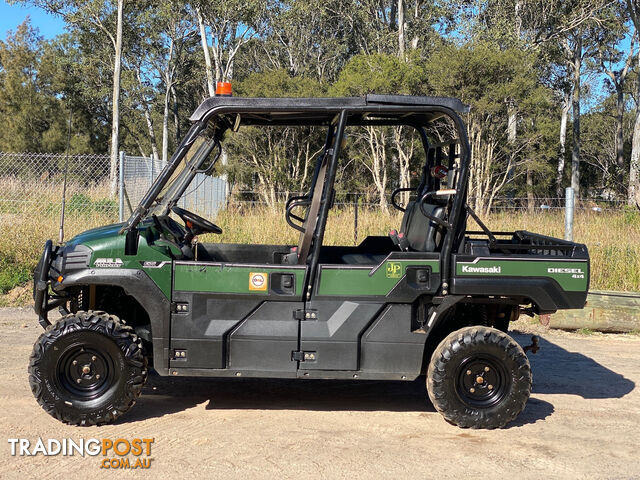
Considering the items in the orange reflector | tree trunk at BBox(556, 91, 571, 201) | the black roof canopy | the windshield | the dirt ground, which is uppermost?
tree trunk at BBox(556, 91, 571, 201)

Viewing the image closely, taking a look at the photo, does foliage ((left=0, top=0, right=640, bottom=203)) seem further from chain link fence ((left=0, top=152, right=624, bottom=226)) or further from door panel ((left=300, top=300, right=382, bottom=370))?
door panel ((left=300, top=300, right=382, bottom=370))

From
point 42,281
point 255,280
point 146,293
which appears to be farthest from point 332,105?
point 42,281

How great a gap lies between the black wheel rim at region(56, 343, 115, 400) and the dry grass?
5220 millimetres

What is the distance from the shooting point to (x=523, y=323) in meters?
8.36

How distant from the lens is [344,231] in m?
11.6

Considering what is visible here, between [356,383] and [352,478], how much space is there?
2.14 m

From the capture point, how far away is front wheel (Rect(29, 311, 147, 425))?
4453mm

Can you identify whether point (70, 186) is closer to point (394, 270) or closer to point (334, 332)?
point (334, 332)

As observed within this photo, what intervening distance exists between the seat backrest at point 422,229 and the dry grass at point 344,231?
4856 mm

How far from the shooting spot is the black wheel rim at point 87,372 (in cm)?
452

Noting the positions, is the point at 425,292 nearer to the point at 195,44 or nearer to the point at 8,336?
the point at 8,336

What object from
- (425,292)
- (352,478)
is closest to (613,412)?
(425,292)

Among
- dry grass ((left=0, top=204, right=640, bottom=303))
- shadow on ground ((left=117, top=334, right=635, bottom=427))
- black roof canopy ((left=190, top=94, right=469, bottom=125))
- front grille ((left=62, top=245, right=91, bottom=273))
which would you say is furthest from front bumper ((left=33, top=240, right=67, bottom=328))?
dry grass ((left=0, top=204, right=640, bottom=303))

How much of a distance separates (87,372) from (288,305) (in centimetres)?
148
